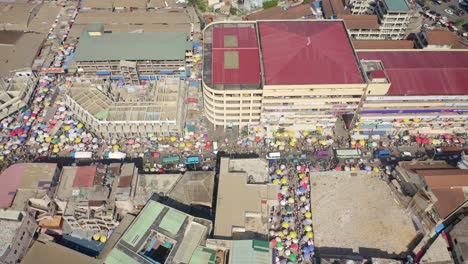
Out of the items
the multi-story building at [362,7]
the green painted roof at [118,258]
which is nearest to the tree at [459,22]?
the multi-story building at [362,7]

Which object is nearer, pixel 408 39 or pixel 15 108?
pixel 15 108

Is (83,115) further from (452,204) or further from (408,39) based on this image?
(408,39)

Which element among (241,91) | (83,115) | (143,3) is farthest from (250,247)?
(143,3)

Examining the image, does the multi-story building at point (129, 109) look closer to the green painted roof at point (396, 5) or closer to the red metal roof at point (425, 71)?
the red metal roof at point (425, 71)

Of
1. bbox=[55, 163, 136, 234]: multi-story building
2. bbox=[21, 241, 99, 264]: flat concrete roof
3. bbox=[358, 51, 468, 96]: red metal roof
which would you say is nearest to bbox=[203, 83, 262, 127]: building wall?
bbox=[55, 163, 136, 234]: multi-story building

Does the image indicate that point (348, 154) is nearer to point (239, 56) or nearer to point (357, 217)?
point (357, 217)

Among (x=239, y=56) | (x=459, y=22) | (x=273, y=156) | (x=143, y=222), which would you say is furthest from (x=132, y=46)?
(x=459, y=22)

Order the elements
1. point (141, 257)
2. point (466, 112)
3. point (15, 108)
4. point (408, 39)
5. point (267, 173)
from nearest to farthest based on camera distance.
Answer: point (141, 257), point (267, 173), point (466, 112), point (15, 108), point (408, 39)
